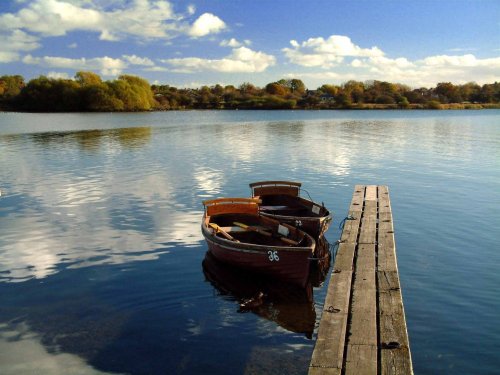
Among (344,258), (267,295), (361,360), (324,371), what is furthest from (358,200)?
(324,371)

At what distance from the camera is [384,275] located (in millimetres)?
12820

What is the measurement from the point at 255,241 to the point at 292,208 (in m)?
4.35

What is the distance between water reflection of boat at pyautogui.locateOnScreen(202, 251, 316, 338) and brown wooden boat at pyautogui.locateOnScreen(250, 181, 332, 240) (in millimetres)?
3162

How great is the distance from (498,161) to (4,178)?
41515 mm

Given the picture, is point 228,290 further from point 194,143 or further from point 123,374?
point 194,143

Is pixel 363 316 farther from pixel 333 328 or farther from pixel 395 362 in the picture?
pixel 395 362

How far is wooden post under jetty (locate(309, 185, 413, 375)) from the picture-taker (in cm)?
857

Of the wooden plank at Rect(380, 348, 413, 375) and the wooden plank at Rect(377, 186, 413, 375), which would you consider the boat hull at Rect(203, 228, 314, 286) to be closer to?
the wooden plank at Rect(377, 186, 413, 375)

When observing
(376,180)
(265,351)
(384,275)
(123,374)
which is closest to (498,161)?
(376,180)

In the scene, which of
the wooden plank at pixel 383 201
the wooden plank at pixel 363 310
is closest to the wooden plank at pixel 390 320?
the wooden plank at pixel 363 310

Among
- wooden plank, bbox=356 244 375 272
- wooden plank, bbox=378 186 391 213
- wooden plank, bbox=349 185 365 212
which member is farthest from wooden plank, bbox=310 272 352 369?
wooden plank, bbox=378 186 391 213

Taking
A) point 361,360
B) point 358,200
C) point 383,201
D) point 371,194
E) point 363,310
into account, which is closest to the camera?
point 361,360

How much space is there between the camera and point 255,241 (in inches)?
714

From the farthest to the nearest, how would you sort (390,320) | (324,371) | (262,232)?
(262,232) < (390,320) < (324,371)
